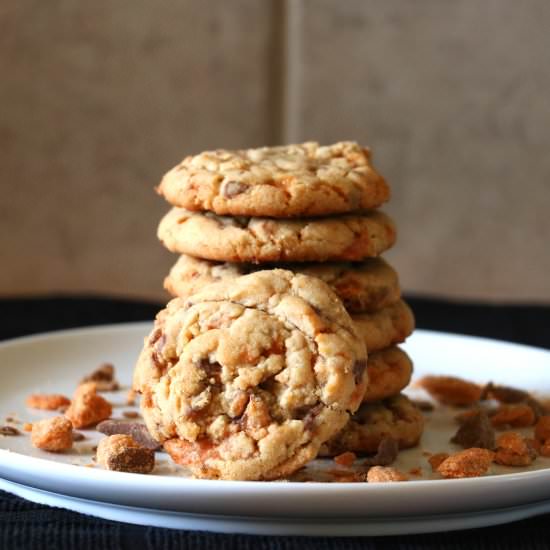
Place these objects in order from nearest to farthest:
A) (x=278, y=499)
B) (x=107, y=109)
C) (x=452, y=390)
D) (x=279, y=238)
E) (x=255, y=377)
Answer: (x=278, y=499) → (x=255, y=377) → (x=279, y=238) → (x=452, y=390) → (x=107, y=109)

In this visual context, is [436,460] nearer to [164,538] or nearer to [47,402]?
[164,538]

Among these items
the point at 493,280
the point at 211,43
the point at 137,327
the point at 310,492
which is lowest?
the point at 493,280

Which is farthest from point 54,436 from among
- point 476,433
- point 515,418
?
point 515,418

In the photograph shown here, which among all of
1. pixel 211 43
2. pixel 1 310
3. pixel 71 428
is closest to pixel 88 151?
pixel 211 43

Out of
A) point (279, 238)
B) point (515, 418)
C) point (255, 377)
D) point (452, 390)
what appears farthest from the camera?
point (452, 390)

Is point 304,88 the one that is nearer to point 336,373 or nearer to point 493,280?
point 493,280
